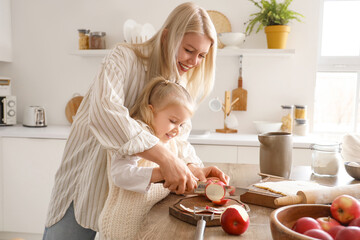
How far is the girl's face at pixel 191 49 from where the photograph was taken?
1.33 meters

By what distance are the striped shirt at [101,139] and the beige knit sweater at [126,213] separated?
13cm

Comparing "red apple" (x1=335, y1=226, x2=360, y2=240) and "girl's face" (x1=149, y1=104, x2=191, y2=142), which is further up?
"girl's face" (x1=149, y1=104, x2=191, y2=142)

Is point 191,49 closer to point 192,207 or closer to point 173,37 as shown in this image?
point 173,37

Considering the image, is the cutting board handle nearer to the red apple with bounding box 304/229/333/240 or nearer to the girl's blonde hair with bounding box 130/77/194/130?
the red apple with bounding box 304/229/333/240

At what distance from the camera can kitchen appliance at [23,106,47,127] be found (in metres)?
3.07

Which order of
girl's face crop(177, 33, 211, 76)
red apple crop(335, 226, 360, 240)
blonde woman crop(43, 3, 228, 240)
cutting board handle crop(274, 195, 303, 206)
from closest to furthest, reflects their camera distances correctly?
red apple crop(335, 226, 360, 240) → cutting board handle crop(274, 195, 303, 206) → blonde woman crop(43, 3, 228, 240) → girl's face crop(177, 33, 211, 76)

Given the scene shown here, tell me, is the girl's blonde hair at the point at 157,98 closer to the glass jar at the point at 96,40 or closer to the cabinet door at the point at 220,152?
the cabinet door at the point at 220,152

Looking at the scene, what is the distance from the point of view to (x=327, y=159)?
1321mm

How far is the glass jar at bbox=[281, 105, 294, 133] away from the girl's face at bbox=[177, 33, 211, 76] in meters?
1.71

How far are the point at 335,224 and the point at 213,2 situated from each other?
2686 mm

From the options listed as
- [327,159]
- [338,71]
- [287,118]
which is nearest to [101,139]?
[327,159]

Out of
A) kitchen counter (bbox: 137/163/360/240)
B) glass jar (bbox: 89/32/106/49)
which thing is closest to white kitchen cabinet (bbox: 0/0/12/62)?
glass jar (bbox: 89/32/106/49)

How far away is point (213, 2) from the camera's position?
3092 millimetres

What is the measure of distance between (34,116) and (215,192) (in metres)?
2.49
